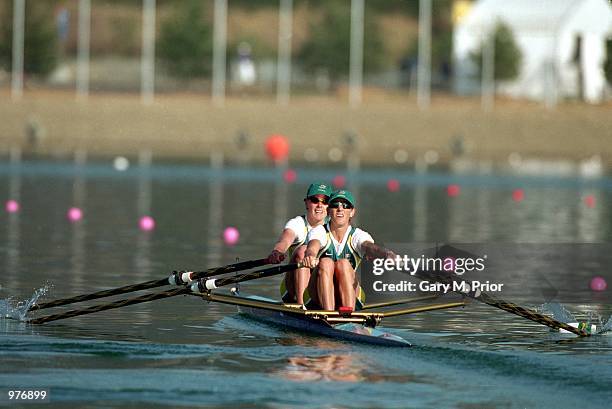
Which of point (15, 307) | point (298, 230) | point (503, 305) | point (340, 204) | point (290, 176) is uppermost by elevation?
point (290, 176)

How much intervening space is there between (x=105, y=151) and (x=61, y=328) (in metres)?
49.1

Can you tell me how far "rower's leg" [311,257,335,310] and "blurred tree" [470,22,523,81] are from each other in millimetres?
71978

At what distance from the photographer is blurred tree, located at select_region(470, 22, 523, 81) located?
87.1 metres

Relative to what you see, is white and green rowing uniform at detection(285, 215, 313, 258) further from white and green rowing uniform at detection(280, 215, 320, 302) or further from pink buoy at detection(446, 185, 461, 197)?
pink buoy at detection(446, 185, 461, 197)

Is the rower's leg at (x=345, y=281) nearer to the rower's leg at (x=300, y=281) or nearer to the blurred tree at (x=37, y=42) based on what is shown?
the rower's leg at (x=300, y=281)

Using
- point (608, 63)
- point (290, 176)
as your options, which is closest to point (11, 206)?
point (290, 176)

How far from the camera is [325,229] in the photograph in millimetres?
16969

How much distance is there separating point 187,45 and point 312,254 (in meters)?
73.7

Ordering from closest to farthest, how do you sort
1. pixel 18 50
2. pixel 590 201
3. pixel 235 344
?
pixel 235 344, pixel 590 201, pixel 18 50

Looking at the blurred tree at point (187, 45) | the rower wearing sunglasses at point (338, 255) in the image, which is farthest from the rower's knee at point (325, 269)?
the blurred tree at point (187, 45)

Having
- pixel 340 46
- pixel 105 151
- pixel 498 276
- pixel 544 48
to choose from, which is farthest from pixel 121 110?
pixel 498 276

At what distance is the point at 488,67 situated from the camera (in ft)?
279

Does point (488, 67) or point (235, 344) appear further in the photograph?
point (488, 67)

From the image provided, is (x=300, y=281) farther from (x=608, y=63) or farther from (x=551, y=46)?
(x=551, y=46)
